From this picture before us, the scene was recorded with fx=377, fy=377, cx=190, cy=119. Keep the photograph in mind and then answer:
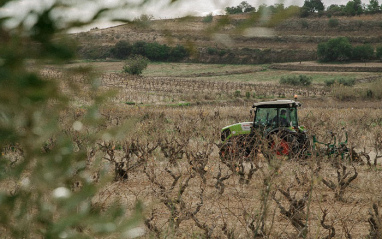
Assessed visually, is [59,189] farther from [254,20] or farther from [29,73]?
[254,20]

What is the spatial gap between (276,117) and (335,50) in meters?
55.5

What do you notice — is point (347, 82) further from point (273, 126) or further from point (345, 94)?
point (273, 126)

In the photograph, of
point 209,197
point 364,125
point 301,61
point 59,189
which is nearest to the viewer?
point 59,189

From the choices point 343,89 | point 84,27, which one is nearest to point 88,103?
point 84,27

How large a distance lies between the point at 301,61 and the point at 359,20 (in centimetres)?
2283

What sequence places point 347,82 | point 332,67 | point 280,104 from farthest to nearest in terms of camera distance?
point 332,67
point 347,82
point 280,104

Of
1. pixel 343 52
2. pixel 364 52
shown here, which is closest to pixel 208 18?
pixel 343 52

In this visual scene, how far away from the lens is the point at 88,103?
975mm

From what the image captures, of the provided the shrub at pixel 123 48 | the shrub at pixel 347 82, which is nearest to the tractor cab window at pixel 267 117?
the shrub at pixel 123 48

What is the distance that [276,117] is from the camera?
873 cm

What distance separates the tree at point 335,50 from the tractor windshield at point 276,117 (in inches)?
2166

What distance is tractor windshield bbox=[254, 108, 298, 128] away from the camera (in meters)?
8.58

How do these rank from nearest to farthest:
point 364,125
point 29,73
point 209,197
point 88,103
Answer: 1. point 29,73
2. point 88,103
3. point 209,197
4. point 364,125

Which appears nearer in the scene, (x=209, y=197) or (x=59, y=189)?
(x=59, y=189)
